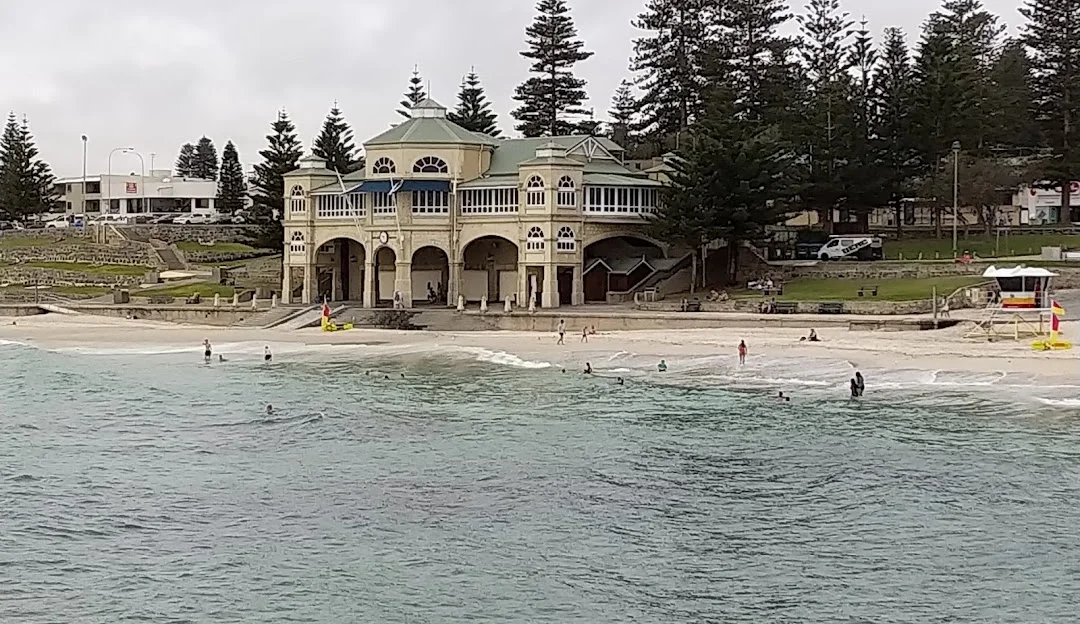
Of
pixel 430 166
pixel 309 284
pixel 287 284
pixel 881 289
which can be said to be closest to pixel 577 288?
pixel 430 166

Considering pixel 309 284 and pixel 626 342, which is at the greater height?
pixel 309 284

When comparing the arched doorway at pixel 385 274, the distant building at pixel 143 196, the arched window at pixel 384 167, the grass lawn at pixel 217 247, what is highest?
the distant building at pixel 143 196

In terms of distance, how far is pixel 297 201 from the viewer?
5444cm

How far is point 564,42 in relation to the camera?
74125mm

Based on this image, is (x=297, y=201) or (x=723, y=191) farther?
(x=297, y=201)

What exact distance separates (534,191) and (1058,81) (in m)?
27.3

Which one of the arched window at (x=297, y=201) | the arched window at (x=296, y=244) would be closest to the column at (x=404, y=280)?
the arched window at (x=296, y=244)

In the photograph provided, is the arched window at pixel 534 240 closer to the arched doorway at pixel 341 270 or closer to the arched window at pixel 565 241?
the arched window at pixel 565 241

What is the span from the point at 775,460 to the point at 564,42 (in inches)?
2140

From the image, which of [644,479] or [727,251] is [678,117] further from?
[644,479]

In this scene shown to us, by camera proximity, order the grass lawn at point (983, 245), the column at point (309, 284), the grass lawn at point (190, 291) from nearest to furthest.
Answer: the grass lawn at point (983, 245) < the column at point (309, 284) < the grass lawn at point (190, 291)

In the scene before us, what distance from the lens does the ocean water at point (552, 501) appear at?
15633mm

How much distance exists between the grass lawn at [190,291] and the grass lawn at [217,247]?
14.4 m

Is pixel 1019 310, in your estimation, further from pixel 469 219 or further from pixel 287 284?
pixel 287 284
